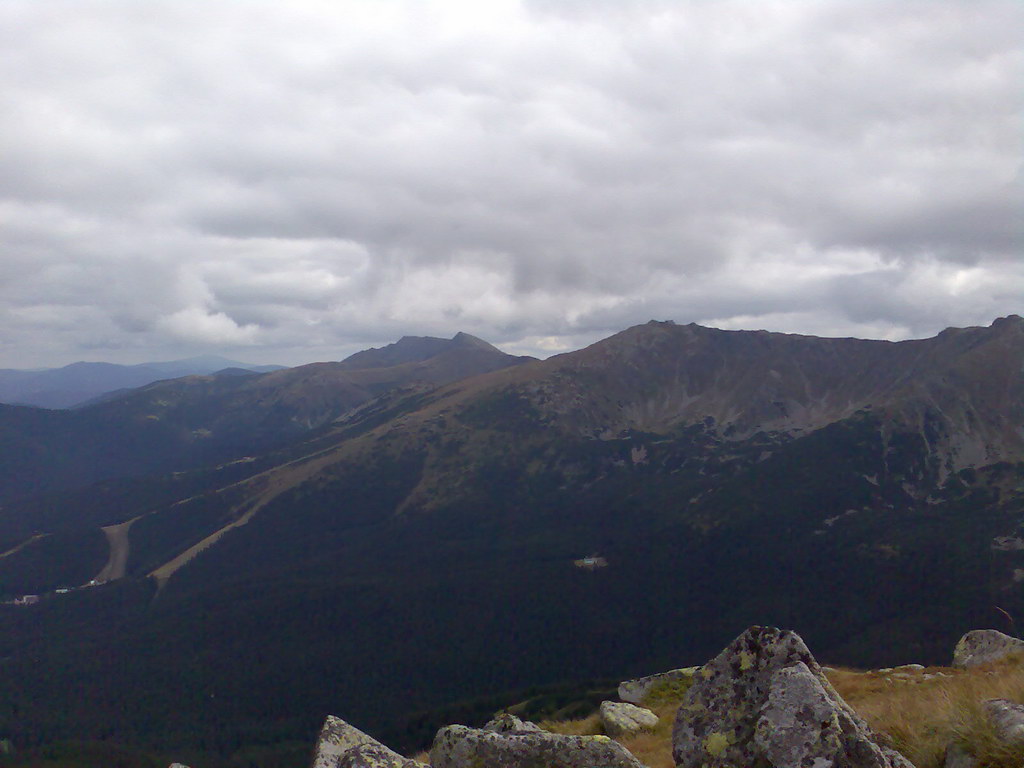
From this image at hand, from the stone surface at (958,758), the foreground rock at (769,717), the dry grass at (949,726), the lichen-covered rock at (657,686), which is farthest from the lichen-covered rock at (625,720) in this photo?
the stone surface at (958,758)

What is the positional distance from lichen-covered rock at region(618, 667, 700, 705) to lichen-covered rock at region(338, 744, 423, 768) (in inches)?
1319

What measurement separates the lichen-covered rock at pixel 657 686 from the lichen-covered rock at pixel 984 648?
1636 centimetres

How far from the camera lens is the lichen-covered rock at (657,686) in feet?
137

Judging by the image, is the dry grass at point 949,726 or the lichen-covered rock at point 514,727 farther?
the lichen-covered rock at point 514,727

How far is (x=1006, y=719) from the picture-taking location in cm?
1084

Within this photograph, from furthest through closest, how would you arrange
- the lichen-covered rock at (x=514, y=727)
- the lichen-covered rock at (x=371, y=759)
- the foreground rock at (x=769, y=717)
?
the lichen-covered rock at (x=514, y=727) < the lichen-covered rock at (x=371, y=759) < the foreground rock at (x=769, y=717)

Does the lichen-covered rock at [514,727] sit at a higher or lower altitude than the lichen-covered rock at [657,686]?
higher

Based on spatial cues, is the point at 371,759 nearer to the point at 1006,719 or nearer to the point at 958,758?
the point at 958,758

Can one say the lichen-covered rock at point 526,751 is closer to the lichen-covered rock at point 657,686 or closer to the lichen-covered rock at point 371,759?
the lichen-covered rock at point 371,759

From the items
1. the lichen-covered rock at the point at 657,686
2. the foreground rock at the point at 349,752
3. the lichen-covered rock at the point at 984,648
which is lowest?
the lichen-covered rock at the point at 657,686

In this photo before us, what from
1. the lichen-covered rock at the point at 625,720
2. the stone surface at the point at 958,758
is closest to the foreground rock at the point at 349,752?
the stone surface at the point at 958,758

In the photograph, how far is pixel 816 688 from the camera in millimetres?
10680

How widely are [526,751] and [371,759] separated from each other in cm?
364

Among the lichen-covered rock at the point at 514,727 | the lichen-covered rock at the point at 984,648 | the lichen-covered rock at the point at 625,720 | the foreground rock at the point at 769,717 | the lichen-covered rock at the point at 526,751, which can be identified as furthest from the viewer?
the lichen-covered rock at the point at 625,720
